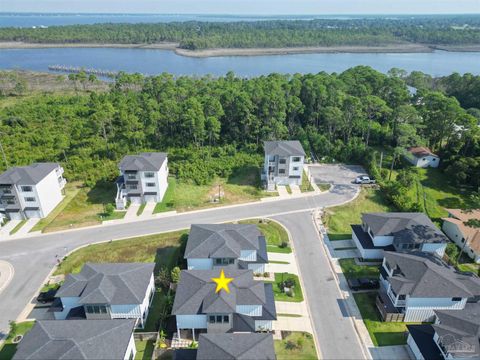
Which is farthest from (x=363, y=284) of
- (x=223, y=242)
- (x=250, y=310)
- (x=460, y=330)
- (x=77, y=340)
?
(x=77, y=340)

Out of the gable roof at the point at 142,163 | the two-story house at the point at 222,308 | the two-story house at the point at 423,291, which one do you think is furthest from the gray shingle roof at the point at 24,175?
the two-story house at the point at 423,291

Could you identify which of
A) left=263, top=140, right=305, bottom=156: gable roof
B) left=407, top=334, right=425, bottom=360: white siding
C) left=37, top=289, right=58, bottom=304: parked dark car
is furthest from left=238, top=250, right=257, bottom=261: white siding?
left=263, top=140, right=305, bottom=156: gable roof

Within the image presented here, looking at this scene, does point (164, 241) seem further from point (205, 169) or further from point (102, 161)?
point (102, 161)

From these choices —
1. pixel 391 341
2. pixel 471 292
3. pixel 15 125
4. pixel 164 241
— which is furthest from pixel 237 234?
pixel 15 125

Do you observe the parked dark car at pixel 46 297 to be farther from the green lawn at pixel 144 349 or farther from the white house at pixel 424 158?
the white house at pixel 424 158

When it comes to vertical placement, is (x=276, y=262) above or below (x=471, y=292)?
below

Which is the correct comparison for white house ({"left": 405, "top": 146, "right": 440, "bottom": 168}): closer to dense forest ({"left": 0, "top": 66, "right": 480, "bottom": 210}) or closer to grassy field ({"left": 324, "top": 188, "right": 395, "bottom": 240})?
dense forest ({"left": 0, "top": 66, "right": 480, "bottom": 210})
